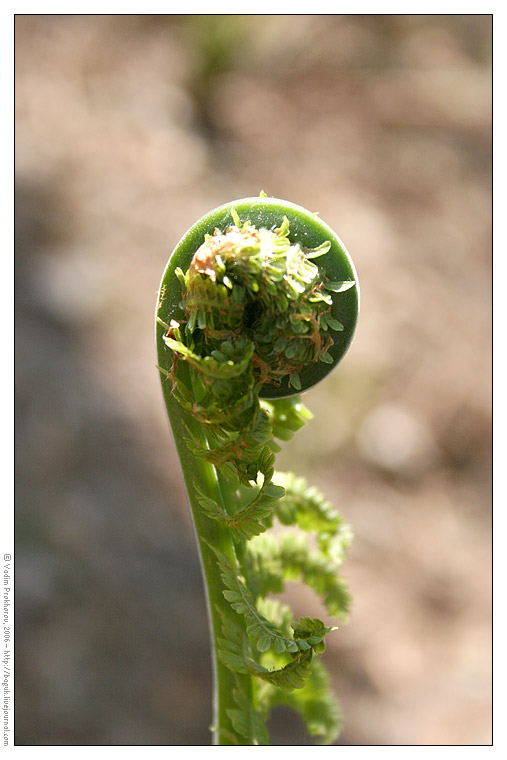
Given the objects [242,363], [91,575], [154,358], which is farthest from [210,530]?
[154,358]

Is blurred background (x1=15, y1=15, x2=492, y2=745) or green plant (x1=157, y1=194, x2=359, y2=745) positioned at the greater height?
blurred background (x1=15, y1=15, x2=492, y2=745)

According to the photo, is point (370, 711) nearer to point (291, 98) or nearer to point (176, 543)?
point (176, 543)

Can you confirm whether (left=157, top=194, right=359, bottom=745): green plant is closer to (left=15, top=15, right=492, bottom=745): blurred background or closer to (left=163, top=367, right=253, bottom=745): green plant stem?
(left=163, top=367, right=253, bottom=745): green plant stem

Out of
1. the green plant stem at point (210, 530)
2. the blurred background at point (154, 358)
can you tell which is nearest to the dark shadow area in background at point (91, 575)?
the blurred background at point (154, 358)

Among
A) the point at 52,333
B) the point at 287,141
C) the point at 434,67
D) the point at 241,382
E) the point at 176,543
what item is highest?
the point at 434,67

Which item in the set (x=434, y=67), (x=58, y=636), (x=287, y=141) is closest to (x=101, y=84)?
(x=287, y=141)

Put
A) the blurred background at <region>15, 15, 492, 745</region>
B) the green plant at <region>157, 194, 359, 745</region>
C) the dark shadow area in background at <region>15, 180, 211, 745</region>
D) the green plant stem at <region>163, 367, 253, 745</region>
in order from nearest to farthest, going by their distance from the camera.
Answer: the green plant at <region>157, 194, 359, 745</region> → the green plant stem at <region>163, 367, 253, 745</region> → the dark shadow area in background at <region>15, 180, 211, 745</region> → the blurred background at <region>15, 15, 492, 745</region>

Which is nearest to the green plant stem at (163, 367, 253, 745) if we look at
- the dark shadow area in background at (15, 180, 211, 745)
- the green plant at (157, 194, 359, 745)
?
the green plant at (157, 194, 359, 745)

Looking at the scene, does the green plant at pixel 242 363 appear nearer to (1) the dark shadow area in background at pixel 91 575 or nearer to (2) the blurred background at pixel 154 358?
(1) the dark shadow area in background at pixel 91 575
